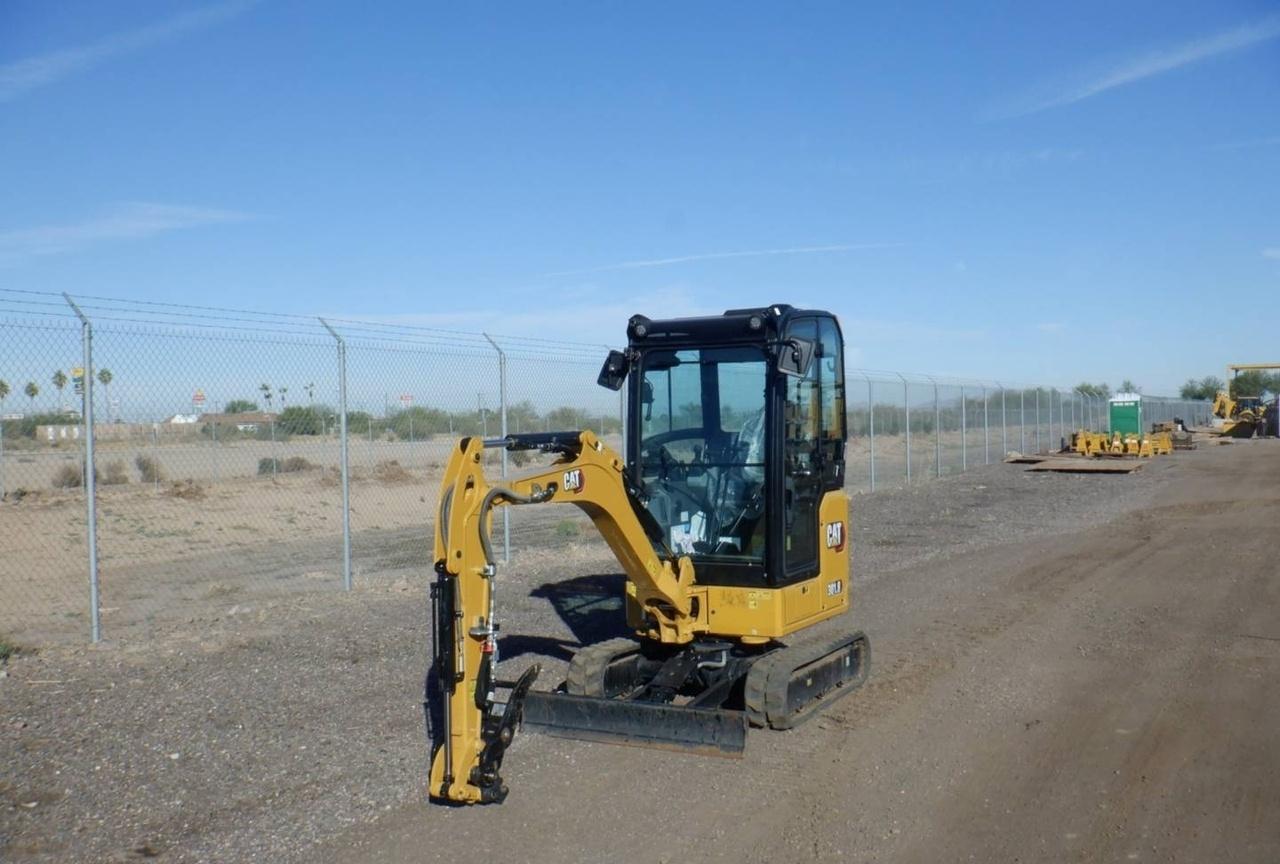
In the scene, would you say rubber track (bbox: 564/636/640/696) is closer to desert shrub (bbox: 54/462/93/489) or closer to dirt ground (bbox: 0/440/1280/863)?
Answer: dirt ground (bbox: 0/440/1280/863)

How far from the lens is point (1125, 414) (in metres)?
41.7

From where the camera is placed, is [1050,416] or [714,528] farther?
[1050,416]

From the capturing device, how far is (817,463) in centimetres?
754

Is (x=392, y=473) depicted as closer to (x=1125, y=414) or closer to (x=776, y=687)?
(x=776, y=687)

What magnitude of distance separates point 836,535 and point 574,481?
8.57ft

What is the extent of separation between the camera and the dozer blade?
5898 millimetres

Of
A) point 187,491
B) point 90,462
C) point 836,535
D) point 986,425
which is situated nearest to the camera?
point 836,535

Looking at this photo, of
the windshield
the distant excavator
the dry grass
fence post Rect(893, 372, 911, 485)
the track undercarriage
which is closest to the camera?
the track undercarriage

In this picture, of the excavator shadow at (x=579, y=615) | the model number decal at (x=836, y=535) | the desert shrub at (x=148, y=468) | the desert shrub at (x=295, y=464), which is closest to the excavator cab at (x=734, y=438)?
the model number decal at (x=836, y=535)

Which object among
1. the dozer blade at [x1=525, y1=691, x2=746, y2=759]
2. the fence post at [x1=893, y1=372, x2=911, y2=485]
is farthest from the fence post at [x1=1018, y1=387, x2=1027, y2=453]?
the dozer blade at [x1=525, y1=691, x2=746, y2=759]

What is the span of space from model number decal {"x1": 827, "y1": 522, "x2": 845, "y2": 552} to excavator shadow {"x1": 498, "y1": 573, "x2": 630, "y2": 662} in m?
2.34

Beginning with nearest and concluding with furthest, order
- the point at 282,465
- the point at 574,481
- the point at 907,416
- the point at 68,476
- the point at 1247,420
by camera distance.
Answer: the point at 574,481 → the point at 282,465 → the point at 68,476 → the point at 907,416 → the point at 1247,420

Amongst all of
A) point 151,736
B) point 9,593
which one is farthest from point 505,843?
point 9,593

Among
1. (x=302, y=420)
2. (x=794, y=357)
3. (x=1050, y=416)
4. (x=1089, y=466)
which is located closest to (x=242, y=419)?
(x=302, y=420)
